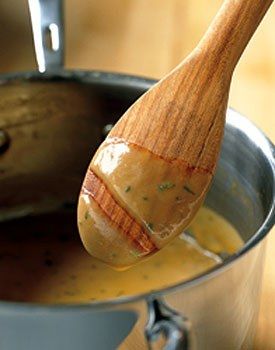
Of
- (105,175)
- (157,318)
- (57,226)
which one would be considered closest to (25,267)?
(57,226)

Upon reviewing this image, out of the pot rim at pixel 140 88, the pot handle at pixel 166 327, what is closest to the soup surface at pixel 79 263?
the pot rim at pixel 140 88

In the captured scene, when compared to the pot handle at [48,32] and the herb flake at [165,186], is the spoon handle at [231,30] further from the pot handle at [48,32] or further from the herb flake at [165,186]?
the pot handle at [48,32]

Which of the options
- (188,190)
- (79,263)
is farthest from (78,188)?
(188,190)

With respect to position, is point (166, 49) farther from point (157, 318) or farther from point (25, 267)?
point (157, 318)

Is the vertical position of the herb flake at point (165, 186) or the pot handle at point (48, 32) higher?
the herb flake at point (165, 186)

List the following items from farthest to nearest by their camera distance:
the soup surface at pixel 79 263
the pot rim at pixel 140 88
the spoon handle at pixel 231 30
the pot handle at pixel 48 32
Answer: the pot handle at pixel 48 32, the soup surface at pixel 79 263, the spoon handle at pixel 231 30, the pot rim at pixel 140 88

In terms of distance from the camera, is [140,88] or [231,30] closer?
[231,30]

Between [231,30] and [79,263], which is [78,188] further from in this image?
[231,30]
